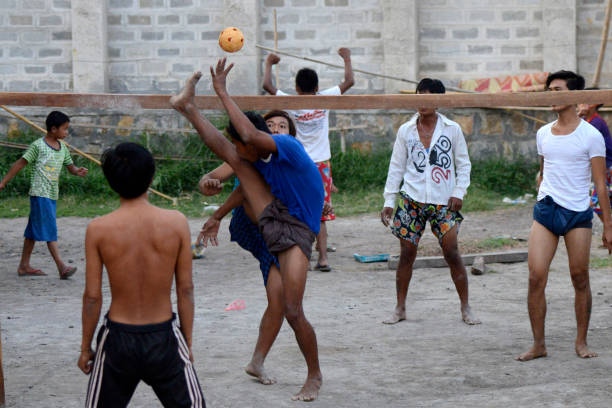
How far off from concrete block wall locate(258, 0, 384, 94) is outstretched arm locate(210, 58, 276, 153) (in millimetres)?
8482

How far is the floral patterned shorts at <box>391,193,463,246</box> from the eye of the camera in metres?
6.16

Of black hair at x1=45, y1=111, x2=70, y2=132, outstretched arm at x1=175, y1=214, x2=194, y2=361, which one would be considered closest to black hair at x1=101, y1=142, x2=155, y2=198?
outstretched arm at x1=175, y1=214, x2=194, y2=361

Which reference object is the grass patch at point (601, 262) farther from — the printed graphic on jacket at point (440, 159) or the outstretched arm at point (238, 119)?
the outstretched arm at point (238, 119)

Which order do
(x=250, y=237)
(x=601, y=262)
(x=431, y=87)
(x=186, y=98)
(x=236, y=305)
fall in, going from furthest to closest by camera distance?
(x=601, y=262)
(x=236, y=305)
(x=431, y=87)
(x=250, y=237)
(x=186, y=98)

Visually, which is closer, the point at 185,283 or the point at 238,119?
the point at 185,283

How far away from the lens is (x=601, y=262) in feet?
26.7

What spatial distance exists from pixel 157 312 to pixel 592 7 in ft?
35.4

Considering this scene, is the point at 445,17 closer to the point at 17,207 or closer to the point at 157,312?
the point at 17,207

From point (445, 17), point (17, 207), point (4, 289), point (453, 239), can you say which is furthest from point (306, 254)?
point (445, 17)

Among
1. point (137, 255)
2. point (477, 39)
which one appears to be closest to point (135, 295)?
point (137, 255)

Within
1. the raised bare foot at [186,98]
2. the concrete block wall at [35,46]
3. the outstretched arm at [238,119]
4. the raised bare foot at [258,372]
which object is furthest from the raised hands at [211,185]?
the concrete block wall at [35,46]

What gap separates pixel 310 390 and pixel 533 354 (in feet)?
5.03

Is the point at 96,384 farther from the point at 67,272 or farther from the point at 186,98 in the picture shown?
the point at 67,272

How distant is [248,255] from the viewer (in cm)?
901
